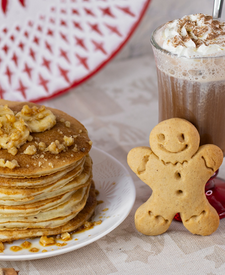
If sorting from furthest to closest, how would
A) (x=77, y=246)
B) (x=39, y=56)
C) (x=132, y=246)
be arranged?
(x=39, y=56), (x=132, y=246), (x=77, y=246)

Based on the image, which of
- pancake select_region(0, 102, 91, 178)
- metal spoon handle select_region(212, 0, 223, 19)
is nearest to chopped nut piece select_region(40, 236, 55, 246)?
pancake select_region(0, 102, 91, 178)

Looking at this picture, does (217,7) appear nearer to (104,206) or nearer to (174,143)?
(174,143)

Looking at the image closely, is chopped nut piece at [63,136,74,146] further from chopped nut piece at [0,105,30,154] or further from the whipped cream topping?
the whipped cream topping

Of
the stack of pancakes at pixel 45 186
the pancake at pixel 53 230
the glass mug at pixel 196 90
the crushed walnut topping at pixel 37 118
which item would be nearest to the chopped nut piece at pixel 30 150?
the stack of pancakes at pixel 45 186

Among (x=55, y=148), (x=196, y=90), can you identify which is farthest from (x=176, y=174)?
(x=55, y=148)

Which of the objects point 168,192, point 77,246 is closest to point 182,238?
point 168,192

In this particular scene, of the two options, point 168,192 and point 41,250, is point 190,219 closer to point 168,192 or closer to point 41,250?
point 168,192

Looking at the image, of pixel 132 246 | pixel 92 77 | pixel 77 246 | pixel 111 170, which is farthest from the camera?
pixel 92 77

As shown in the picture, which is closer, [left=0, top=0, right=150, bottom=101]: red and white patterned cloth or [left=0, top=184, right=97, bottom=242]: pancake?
[left=0, top=184, right=97, bottom=242]: pancake
